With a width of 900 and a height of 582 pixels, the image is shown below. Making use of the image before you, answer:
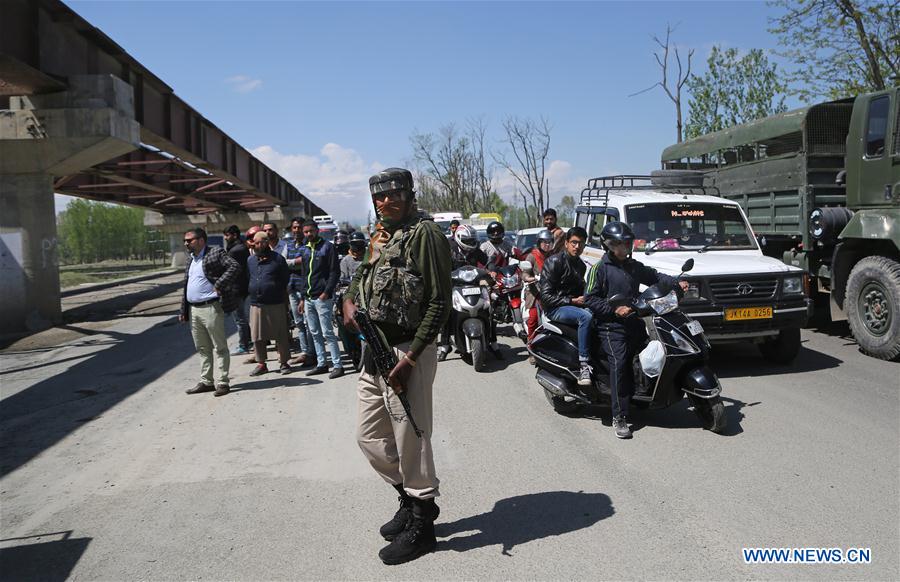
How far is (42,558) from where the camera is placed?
13.1 ft

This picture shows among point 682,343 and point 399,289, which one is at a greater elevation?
point 399,289

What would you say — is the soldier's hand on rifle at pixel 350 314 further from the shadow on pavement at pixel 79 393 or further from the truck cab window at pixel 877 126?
the truck cab window at pixel 877 126

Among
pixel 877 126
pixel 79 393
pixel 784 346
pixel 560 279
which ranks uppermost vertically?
pixel 877 126

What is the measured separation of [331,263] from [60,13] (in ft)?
27.1

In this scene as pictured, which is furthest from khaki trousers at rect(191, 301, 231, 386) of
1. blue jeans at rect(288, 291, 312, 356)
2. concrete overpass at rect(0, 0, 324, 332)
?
concrete overpass at rect(0, 0, 324, 332)

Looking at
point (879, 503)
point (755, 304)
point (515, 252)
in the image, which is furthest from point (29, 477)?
point (515, 252)

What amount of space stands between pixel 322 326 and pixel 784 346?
5969 mm

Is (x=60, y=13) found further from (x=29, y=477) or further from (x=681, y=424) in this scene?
(x=681, y=424)

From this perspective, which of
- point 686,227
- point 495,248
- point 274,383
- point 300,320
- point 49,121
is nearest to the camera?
point 274,383

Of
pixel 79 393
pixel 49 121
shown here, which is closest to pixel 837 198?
pixel 79 393

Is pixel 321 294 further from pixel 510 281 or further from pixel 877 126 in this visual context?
pixel 877 126

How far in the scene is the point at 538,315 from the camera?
9.34 metres

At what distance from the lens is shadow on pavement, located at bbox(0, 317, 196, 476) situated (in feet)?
21.6

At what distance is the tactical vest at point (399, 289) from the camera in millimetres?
3746
